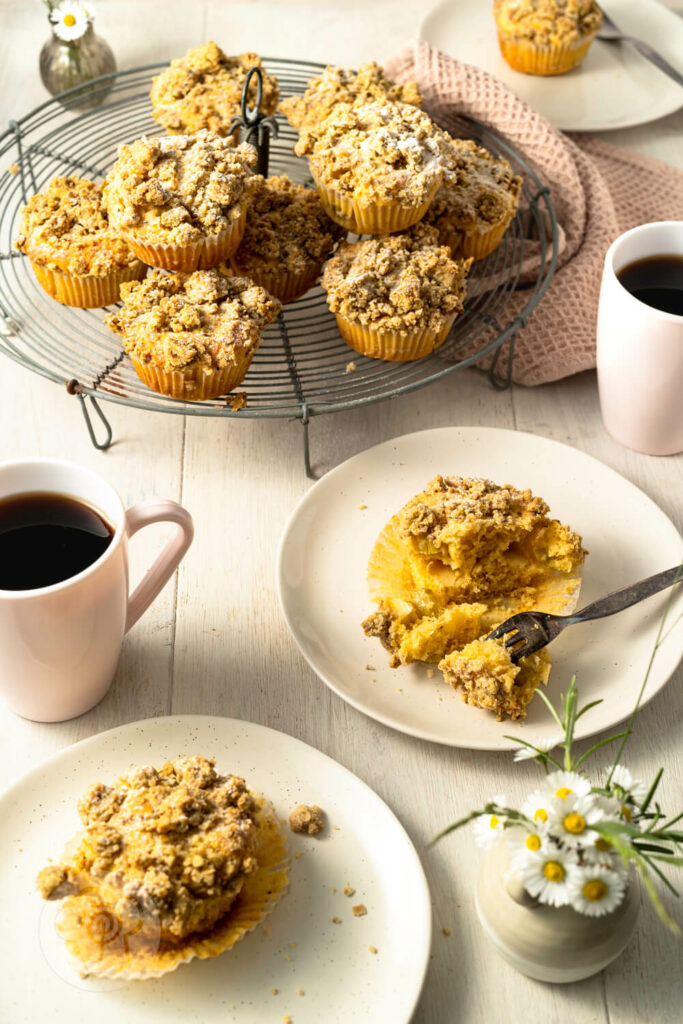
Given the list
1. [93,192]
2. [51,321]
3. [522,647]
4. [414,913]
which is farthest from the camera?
[51,321]

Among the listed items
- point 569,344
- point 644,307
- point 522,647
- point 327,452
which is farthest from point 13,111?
point 522,647

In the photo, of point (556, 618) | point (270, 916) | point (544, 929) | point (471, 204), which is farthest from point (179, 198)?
point (544, 929)

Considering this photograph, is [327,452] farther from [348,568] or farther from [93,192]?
[93,192]

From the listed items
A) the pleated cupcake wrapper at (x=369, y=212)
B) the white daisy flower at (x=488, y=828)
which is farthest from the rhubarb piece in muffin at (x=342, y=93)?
the white daisy flower at (x=488, y=828)

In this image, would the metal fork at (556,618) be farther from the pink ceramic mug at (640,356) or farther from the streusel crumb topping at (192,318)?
the streusel crumb topping at (192,318)

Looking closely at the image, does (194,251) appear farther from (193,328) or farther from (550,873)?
(550,873)

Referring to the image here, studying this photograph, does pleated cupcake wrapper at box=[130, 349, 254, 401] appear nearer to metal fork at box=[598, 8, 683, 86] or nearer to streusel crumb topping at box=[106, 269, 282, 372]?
streusel crumb topping at box=[106, 269, 282, 372]
